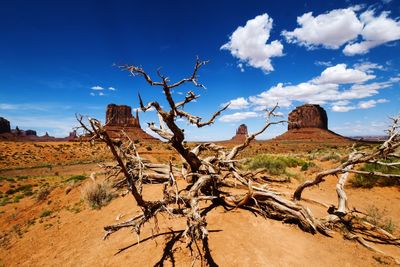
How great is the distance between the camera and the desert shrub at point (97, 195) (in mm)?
9305

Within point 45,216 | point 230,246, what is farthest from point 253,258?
point 45,216

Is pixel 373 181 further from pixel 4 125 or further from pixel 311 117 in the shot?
pixel 4 125

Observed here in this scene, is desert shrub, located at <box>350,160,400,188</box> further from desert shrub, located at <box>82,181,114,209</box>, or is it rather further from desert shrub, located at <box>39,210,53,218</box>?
desert shrub, located at <box>39,210,53,218</box>

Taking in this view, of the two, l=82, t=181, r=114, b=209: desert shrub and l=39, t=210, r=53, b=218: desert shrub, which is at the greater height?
l=82, t=181, r=114, b=209: desert shrub

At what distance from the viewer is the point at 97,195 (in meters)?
9.45

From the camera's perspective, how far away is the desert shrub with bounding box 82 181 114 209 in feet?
30.5

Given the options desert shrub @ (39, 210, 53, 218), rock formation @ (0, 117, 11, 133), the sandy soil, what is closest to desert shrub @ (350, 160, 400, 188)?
the sandy soil

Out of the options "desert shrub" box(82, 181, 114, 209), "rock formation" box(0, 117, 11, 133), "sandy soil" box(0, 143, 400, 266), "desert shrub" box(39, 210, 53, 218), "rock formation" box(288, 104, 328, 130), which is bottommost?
"desert shrub" box(39, 210, 53, 218)

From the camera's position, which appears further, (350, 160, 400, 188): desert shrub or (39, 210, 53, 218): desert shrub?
(350, 160, 400, 188): desert shrub

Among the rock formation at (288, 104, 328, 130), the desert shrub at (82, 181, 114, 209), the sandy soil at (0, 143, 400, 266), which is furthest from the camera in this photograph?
the rock formation at (288, 104, 328, 130)

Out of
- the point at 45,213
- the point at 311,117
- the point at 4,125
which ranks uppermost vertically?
the point at 311,117

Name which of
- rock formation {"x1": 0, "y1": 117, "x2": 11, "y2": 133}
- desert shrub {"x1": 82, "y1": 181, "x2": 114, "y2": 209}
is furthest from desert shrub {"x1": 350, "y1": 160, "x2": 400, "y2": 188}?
rock formation {"x1": 0, "y1": 117, "x2": 11, "y2": 133}

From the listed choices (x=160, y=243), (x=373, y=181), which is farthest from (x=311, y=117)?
(x=160, y=243)

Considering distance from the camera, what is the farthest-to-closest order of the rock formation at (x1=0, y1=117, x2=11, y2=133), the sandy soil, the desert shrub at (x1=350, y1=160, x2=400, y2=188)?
the rock formation at (x1=0, y1=117, x2=11, y2=133) < the desert shrub at (x1=350, y1=160, x2=400, y2=188) < the sandy soil
